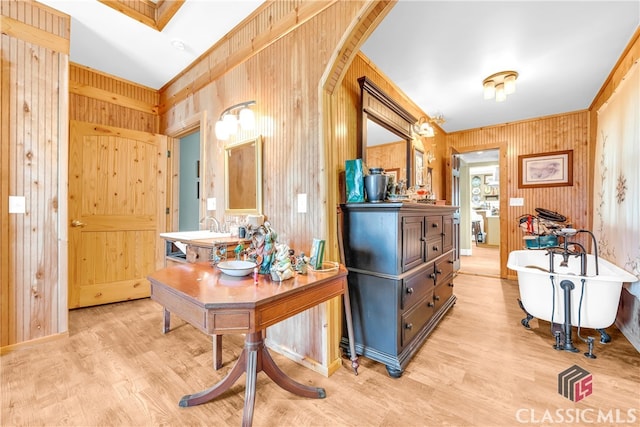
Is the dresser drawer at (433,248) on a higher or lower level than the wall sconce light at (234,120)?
lower

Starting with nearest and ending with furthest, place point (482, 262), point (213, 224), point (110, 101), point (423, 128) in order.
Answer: point (213, 224) → point (110, 101) → point (423, 128) → point (482, 262)

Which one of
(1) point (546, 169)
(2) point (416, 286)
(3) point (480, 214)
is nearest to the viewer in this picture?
(2) point (416, 286)

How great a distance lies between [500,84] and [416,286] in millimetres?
2565

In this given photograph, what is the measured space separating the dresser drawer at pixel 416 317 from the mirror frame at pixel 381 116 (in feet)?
3.96

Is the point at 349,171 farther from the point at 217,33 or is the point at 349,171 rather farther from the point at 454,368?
the point at 217,33

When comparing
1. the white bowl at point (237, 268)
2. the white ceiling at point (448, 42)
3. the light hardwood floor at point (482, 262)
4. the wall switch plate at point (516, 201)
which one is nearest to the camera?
the white bowl at point (237, 268)

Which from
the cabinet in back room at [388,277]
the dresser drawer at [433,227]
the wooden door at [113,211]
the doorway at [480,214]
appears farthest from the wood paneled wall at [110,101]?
the doorway at [480,214]

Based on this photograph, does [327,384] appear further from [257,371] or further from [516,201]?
[516,201]

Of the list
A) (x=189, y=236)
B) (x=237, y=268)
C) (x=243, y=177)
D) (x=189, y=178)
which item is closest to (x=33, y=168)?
(x=189, y=236)

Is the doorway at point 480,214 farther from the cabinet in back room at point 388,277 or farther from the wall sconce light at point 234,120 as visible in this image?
the wall sconce light at point 234,120

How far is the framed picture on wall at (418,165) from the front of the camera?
3.41 m

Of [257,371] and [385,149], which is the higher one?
[385,149]

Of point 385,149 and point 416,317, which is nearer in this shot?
point 416,317

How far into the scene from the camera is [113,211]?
3.12 metres
